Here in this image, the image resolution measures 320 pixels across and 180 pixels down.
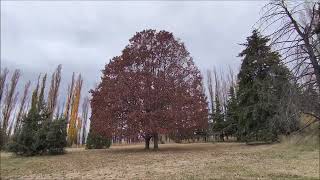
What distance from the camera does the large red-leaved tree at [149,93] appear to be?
84.0 ft

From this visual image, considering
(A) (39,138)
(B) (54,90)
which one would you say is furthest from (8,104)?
(A) (39,138)

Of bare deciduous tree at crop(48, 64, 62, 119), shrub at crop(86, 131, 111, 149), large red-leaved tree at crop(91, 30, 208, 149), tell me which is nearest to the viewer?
large red-leaved tree at crop(91, 30, 208, 149)

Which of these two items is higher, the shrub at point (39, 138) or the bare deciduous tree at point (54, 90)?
the bare deciduous tree at point (54, 90)

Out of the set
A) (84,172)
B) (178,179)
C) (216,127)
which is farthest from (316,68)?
(216,127)

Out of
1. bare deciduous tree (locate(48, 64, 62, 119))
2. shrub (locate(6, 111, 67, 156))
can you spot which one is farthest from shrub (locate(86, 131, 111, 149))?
bare deciduous tree (locate(48, 64, 62, 119))

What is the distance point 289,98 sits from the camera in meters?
6.21

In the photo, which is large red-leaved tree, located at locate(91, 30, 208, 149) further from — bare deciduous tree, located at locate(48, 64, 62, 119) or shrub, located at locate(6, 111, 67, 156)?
bare deciduous tree, located at locate(48, 64, 62, 119)

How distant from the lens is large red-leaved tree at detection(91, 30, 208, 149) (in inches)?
1008

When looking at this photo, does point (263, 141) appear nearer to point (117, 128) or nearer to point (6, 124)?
point (117, 128)

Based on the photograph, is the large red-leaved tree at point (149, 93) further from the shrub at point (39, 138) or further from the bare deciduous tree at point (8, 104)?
the bare deciduous tree at point (8, 104)

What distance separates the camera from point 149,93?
26.2 meters

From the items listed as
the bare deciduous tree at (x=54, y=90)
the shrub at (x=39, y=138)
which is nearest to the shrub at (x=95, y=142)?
the shrub at (x=39, y=138)

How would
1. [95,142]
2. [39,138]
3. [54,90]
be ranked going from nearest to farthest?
[39,138]
[95,142]
[54,90]

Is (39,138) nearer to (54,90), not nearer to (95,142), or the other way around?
(95,142)
